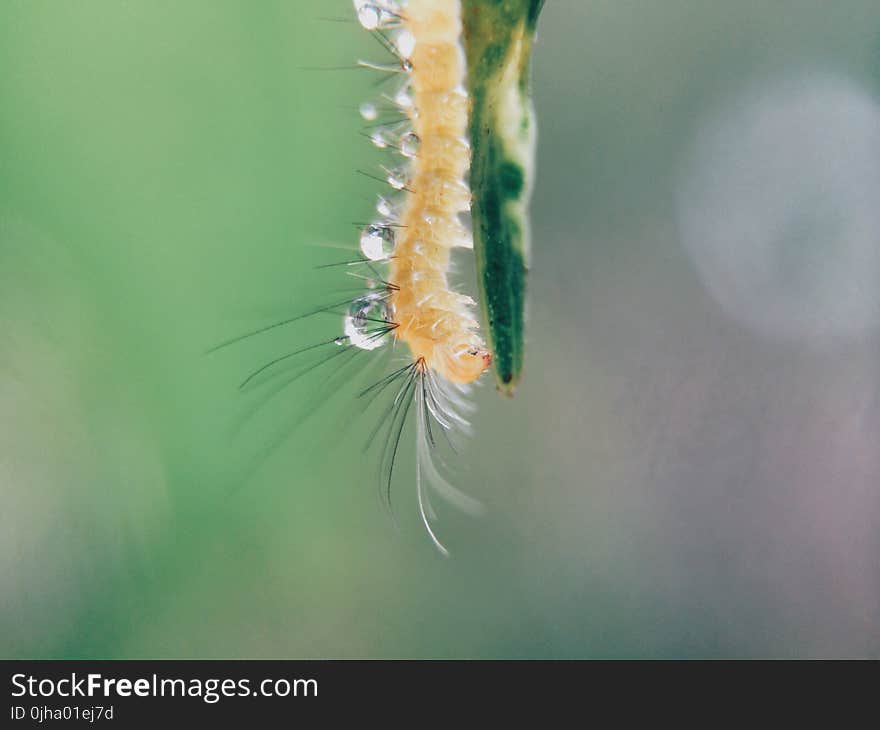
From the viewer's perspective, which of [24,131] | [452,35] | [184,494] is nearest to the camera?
[452,35]

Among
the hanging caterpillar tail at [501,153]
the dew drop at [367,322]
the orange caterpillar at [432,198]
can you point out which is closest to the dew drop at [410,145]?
the orange caterpillar at [432,198]

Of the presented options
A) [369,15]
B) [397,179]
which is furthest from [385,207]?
[369,15]

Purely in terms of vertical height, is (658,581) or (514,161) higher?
(514,161)

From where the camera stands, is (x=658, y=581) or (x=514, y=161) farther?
(x=658, y=581)

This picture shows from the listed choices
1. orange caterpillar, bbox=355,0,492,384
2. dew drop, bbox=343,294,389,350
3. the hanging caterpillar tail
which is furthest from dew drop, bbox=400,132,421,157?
the hanging caterpillar tail

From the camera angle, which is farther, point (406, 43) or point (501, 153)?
point (406, 43)

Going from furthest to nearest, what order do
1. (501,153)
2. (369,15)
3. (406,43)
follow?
(406,43), (369,15), (501,153)

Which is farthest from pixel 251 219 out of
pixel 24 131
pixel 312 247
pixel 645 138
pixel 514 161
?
pixel 514 161

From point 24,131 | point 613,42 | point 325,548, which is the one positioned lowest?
point 325,548

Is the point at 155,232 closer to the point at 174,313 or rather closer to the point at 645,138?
the point at 174,313

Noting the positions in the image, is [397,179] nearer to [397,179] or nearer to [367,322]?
[397,179]
